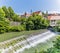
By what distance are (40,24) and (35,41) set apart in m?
15.5

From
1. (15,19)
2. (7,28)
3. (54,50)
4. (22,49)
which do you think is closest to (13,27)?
(7,28)

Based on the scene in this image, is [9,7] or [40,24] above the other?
[9,7]

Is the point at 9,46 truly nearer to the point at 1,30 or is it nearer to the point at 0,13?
the point at 1,30

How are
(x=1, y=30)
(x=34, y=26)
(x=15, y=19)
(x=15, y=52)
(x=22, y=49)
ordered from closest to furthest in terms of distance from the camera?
(x=15, y=52)
(x=22, y=49)
(x=1, y=30)
(x=34, y=26)
(x=15, y=19)

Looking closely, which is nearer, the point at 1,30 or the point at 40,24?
the point at 1,30

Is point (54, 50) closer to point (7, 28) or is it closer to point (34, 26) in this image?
point (7, 28)

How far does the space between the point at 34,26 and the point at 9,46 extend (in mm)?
19515

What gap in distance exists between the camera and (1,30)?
27.5 metres

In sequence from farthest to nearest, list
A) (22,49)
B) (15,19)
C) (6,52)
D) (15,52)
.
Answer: (15,19) < (22,49) < (15,52) < (6,52)

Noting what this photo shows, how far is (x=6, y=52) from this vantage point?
45.2 feet

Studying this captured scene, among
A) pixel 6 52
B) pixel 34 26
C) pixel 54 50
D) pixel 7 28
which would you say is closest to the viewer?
pixel 54 50

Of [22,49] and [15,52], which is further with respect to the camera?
[22,49]

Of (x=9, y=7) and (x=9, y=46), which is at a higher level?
(x=9, y=7)

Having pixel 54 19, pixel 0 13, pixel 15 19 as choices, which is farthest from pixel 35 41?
pixel 54 19
